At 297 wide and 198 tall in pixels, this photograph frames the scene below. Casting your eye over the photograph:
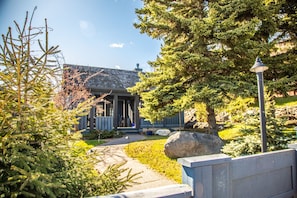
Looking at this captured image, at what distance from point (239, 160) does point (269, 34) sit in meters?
8.19

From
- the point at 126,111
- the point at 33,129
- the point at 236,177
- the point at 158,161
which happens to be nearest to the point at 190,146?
the point at 158,161

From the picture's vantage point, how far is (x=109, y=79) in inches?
576

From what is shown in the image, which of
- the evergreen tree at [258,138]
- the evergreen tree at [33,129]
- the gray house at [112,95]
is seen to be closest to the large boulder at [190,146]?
the evergreen tree at [258,138]

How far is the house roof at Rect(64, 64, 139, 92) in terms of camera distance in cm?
1350

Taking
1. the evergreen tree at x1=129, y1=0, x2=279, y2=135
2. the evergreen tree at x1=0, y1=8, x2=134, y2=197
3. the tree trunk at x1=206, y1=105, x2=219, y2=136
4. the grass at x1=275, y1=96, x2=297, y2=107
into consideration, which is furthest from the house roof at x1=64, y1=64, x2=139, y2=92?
the evergreen tree at x1=0, y1=8, x2=134, y2=197

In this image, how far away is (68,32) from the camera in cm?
721

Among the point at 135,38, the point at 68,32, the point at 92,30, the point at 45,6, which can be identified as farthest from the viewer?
the point at 135,38

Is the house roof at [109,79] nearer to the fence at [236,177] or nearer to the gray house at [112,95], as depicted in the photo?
the gray house at [112,95]

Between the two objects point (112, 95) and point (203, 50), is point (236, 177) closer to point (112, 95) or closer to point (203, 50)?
point (203, 50)

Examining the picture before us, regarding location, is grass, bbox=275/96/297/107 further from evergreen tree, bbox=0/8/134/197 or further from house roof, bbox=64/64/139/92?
evergreen tree, bbox=0/8/134/197

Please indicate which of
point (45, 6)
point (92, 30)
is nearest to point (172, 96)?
point (45, 6)

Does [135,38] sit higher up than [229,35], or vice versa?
[135,38]

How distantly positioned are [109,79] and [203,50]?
8.96m

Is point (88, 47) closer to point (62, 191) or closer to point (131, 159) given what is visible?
point (131, 159)
